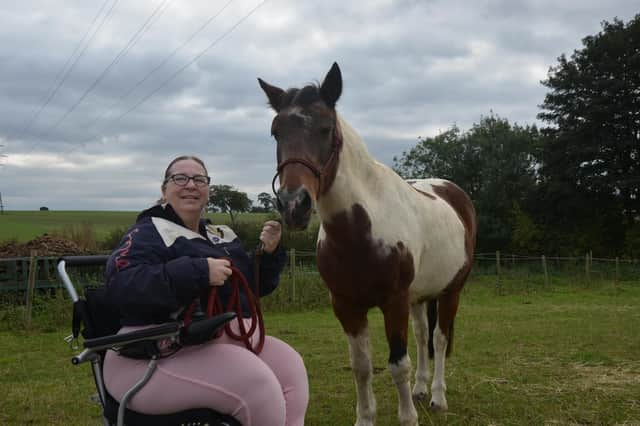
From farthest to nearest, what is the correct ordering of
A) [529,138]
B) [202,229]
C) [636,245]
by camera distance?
[529,138], [636,245], [202,229]

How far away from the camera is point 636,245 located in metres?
24.2

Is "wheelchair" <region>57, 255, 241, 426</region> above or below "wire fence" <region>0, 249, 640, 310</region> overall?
above

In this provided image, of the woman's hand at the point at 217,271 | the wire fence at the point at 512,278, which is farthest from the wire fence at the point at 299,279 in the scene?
the woman's hand at the point at 217,271

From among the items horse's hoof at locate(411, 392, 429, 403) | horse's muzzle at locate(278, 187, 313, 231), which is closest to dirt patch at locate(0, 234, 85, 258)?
horse's hoof at locate(411, 392, 429, 403)

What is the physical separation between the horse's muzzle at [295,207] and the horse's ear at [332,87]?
2.28 ft

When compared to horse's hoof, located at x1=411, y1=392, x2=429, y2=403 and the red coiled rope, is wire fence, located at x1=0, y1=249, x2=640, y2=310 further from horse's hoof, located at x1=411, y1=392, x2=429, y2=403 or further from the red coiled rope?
the red coiled rope

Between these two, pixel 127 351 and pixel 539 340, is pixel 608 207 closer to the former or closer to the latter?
pixel 539 340

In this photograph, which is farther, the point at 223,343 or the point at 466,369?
the point at 466,369

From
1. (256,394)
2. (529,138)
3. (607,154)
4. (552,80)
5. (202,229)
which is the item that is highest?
(552,80)

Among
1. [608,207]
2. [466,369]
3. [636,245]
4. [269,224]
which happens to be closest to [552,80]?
[608,207]

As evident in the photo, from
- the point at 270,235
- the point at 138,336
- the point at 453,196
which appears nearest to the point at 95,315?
the point at 138,336

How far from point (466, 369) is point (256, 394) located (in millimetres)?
4244

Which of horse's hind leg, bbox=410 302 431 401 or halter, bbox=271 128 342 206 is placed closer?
halter, bbox=271 128 342 206

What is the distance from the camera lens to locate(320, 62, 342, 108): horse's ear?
2744 millimetres
